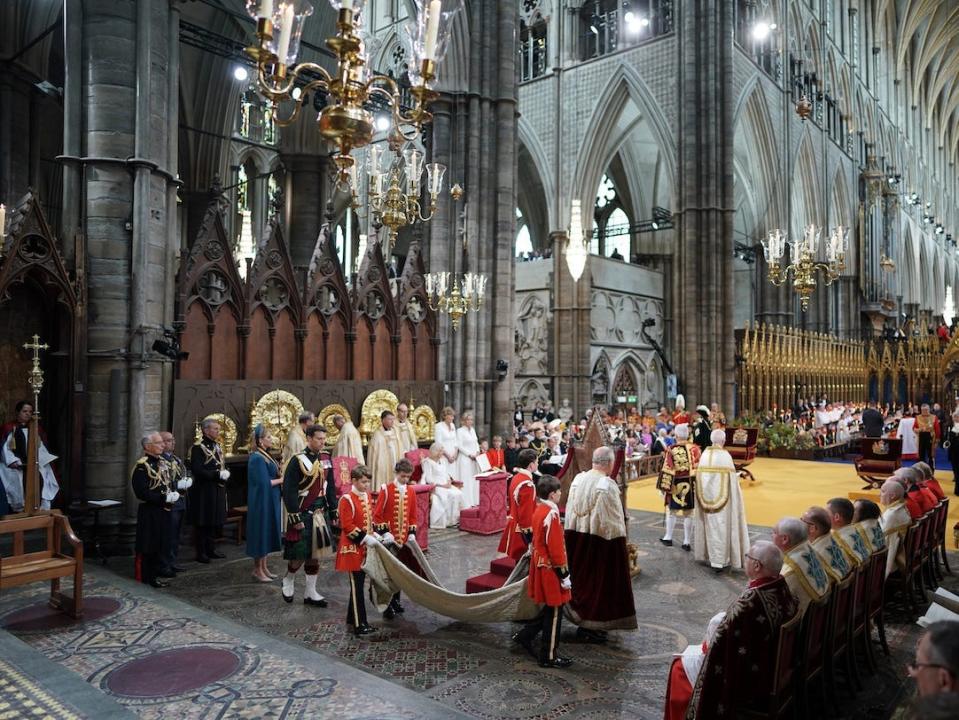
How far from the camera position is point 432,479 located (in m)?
10.6

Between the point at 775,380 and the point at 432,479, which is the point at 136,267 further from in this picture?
the point at 775,380

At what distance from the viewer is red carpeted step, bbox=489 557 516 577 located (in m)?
6.39

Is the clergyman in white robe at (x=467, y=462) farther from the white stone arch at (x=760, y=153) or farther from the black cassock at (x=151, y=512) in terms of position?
the white stone arch at (x=760, y=153)

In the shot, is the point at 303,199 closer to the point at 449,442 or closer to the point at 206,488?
the point at 449,442

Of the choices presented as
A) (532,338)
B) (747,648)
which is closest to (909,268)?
(532,338)

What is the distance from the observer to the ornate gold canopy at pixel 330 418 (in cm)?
1144

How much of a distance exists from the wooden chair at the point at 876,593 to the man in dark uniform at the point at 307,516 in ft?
15.2

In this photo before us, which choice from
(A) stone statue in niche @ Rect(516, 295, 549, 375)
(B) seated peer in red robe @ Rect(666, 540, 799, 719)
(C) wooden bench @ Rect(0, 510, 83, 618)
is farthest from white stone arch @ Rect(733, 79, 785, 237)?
(C) wooden bench @ Rect(0, 510, 83, 618)

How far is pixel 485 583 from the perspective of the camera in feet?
20.6

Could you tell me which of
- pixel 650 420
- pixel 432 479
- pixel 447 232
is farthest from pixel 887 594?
pixel 650 420

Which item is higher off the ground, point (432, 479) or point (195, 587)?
point (432, 479)

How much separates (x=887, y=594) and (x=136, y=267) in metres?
9.15

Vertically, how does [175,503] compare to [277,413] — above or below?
below

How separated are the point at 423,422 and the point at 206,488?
5428 millimetres
